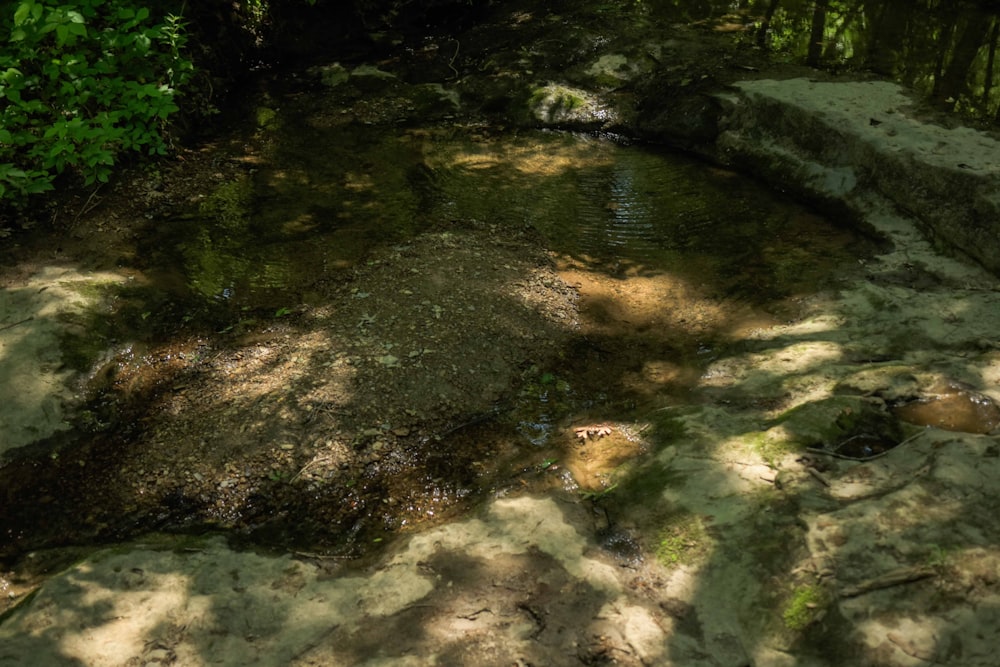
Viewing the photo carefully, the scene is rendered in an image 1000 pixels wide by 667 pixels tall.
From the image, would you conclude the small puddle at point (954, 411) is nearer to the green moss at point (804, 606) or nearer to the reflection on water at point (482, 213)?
the green moss at point (804, 606)

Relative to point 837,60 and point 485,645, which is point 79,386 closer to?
point 485,645

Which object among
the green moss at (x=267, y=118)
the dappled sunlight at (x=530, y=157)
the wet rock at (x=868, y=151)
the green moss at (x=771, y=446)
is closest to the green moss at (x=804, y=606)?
the green moss at (x=771, y=446)

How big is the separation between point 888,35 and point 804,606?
842 cm

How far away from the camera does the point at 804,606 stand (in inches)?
99.8

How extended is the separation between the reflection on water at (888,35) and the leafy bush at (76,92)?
6.40 meters

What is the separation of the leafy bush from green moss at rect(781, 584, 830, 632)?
517cm

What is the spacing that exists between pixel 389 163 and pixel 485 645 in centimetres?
500

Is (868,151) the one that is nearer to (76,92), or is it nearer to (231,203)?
(231,203)

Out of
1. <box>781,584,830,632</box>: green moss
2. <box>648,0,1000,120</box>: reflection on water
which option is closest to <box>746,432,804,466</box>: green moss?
<box>781,584,830,632</box>: green moss

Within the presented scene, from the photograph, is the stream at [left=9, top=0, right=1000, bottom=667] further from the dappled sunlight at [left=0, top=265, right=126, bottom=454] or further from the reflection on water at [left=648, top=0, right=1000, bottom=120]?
the reflection on water at [left=648, top=0, right=1000, bottom=120]

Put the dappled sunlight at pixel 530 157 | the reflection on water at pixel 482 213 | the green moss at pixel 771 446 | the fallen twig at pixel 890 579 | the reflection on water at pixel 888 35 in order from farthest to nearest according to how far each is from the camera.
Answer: the reflection on water at pixel 888 35
the dappled sunlight at pixel 530 157
the reflection on water at pixel 482 213
the green moss at pixel 771 446
the fallen twig at pixel 890 579

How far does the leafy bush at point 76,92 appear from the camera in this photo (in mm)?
5094

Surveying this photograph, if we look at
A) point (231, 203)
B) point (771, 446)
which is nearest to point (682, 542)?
point (771, 446)

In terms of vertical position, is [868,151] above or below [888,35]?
below
